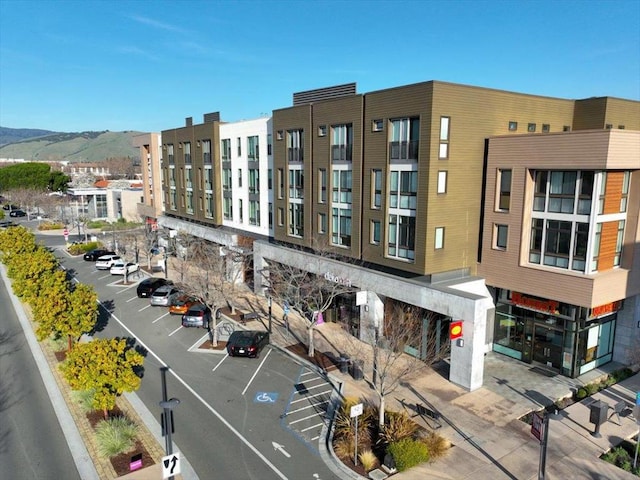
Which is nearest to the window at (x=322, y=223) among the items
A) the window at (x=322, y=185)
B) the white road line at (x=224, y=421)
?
the window at (x=322, y=185)

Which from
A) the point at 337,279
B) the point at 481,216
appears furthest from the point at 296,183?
the point at 481,216

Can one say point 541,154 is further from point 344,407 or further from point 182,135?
point 182,135

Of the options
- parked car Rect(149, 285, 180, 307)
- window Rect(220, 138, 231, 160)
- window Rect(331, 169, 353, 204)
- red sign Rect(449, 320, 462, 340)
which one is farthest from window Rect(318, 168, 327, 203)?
window Rect(220, 138, 231, 160)

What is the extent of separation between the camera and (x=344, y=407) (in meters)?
20.8

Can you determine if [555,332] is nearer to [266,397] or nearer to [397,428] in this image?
[397,428]

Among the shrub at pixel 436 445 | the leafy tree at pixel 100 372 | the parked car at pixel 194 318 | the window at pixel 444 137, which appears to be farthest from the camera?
the parked car at pixel 194 318

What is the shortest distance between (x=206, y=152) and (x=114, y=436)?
35401mm

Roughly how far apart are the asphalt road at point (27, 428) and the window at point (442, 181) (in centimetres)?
2098

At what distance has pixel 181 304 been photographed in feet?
117

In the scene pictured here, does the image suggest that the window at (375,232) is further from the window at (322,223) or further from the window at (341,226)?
the window at (322,223)

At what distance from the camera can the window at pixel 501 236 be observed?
26219 mm

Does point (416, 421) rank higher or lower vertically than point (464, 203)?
lower

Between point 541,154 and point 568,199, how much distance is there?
2.68m

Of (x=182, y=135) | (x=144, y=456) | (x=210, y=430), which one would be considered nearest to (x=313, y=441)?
(x=210, y=430)
